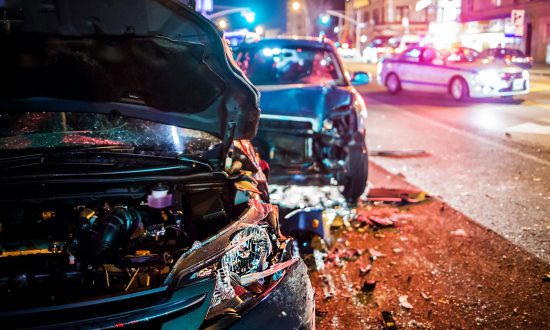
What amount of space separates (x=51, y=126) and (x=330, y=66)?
4644mm

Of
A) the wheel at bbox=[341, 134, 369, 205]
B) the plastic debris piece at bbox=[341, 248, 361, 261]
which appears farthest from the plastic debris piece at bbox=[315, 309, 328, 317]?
the wheel at bbox=[341, 134, 369, 205]

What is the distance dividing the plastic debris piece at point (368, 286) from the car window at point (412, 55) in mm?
13956

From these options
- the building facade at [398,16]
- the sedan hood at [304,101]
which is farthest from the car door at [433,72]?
the building facade at [398,16]

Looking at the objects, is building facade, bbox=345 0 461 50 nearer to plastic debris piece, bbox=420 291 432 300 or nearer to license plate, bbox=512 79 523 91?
license plate, bbox=512 79 523 91

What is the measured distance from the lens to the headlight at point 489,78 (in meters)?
14.5

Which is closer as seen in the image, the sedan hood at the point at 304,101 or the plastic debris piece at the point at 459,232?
the plastic debris piece at the point at 459,232

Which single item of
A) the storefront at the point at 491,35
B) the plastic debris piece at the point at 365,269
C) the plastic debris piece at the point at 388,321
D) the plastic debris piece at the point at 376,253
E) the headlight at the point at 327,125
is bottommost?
the plastic debris piece at the point at 388,321

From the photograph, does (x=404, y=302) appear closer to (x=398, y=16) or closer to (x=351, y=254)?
(x=351, y=254)

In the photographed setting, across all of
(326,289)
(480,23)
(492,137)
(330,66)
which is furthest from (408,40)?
(326,289)

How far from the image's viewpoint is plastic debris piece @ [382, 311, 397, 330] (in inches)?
140

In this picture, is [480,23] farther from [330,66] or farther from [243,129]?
[243,129]

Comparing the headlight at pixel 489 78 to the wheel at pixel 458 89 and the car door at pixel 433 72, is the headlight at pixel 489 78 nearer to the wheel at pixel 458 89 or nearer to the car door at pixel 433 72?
the wheel at pixel 458 89

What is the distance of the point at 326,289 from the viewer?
4.13 metres

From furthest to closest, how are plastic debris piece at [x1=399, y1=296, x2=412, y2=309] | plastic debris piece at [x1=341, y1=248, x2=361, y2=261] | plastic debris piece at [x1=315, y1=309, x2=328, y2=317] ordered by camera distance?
plastic debris piece at [x1=341, y1=248, x2=361, y2=261], plastic debris piece at [x1=399, y1=296, x2=412, y2=309], plastic debris piece at [x1=315, y1=309, x2=328, y2=317]
